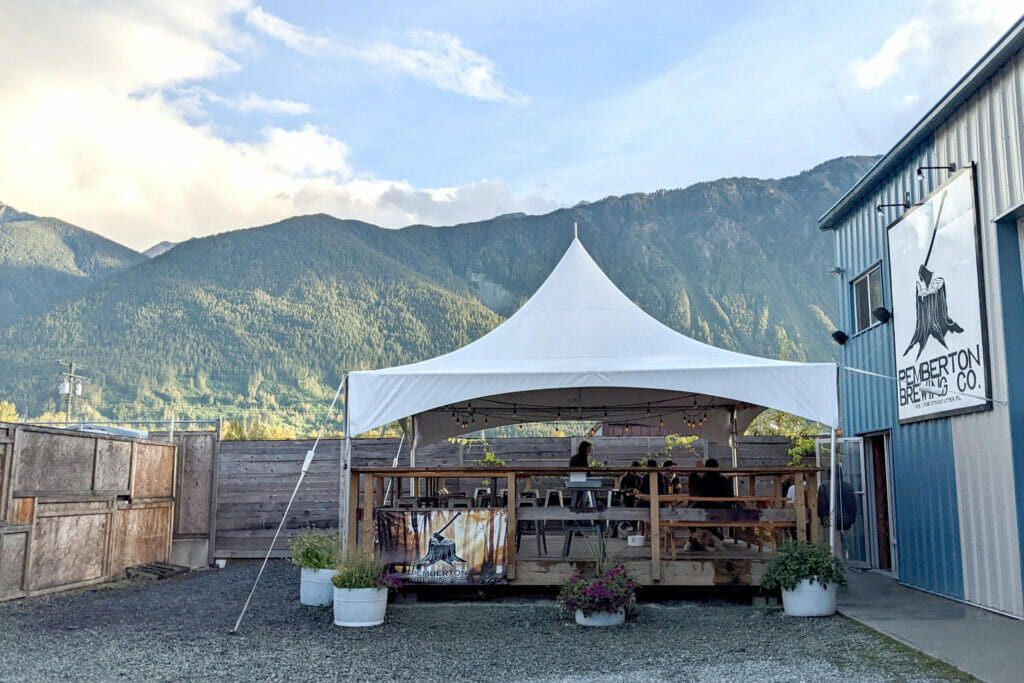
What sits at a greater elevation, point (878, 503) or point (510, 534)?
point (878, 503)

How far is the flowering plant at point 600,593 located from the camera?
7.06 metres

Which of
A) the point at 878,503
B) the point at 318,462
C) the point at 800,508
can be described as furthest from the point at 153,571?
the point at 878,503

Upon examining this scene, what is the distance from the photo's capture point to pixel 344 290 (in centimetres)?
7562

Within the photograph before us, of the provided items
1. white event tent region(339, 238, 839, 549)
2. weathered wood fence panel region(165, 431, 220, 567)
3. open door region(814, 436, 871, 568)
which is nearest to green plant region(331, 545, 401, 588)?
white event tent region(339, 238, 839, 549)

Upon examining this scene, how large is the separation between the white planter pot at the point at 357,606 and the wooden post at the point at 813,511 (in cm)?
389

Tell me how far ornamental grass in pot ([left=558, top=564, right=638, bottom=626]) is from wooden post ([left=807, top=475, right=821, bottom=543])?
1827 mm

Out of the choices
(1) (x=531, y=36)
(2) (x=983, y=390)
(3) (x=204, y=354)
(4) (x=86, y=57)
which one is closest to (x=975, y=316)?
(2) (x=983, y=390)

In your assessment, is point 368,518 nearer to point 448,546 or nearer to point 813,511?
point 448,546

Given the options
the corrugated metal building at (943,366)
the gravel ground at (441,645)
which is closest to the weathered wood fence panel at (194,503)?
the gravel ground at (441,645)

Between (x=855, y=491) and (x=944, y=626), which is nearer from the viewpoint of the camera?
(x=944, y=626)

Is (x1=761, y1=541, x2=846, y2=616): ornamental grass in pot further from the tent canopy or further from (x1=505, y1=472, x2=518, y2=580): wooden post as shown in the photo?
(x1=505, y1=472, x2=518, y2=580): wooden post

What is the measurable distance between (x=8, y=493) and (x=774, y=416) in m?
17.4

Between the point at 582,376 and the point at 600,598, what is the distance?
208 cm

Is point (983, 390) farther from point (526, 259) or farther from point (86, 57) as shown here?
point (526, 259)
